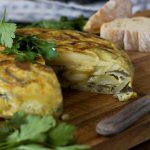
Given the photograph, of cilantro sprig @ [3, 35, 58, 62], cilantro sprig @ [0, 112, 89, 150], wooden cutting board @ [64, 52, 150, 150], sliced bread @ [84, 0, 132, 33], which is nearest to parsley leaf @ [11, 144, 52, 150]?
cilantro sprig @ [0, 112, 89, 150]

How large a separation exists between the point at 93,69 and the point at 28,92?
1.63ft

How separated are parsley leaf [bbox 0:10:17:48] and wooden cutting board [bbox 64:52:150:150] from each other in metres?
0.38

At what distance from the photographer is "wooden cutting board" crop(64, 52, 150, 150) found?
1.85 m

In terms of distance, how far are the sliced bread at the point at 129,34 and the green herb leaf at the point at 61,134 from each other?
1.41 metres

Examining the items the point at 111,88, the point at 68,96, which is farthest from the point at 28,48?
the point at 111,88

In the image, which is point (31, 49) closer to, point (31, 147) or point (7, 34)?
point (7, 34)

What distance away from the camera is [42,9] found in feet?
14.6

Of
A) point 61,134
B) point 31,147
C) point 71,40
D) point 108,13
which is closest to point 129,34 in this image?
point 108,13

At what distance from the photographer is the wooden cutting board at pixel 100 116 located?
1848mm

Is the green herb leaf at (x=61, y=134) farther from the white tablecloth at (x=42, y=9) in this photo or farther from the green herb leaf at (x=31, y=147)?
the white tablecloth at (x=42, y=9)

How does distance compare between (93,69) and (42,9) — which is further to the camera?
(42,9)

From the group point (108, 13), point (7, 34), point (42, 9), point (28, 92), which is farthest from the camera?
point (42, 9)

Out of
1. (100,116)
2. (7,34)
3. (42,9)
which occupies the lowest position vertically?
(42,9)

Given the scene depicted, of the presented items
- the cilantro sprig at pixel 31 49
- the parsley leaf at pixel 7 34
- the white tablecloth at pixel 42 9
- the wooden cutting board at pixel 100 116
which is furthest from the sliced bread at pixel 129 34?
the white tablecloth at pixel 42 9
